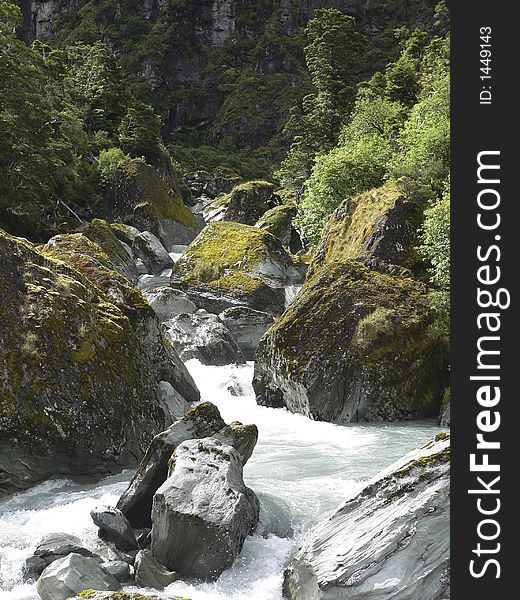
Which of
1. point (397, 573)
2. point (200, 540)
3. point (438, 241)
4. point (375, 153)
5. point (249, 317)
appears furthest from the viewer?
point (375, 153)

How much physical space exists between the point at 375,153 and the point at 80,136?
2097 centimetres

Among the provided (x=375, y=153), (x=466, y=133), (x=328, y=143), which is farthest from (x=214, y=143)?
(x=466, y=133)

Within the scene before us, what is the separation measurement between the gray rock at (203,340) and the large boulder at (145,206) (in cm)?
1679

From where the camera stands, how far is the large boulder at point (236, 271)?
24.1 metres

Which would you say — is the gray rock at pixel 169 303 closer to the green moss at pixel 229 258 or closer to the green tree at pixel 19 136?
the green moss at pixel 229 258

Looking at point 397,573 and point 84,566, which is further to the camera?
point 84,566

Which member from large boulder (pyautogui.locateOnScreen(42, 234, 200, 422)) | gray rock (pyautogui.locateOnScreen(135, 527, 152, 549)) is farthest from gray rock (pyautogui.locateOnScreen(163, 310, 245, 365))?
gray rock (pyautogui.locateOnScreen(135, 527, 152, 549))

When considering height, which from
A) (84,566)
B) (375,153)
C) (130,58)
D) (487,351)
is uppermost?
(130,58)

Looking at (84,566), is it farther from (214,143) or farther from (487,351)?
(214,143)

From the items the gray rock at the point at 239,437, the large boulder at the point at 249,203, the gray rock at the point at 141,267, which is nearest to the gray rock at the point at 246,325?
the gray rock at the point at 141,267

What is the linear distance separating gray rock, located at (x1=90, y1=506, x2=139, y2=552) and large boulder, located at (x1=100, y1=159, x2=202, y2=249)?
1132 inches

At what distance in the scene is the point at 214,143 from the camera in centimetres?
9725

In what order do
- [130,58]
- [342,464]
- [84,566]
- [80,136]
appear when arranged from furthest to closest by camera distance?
[130,58]
[80,136]
[342,464]
[84,566]

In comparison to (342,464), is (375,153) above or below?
above
